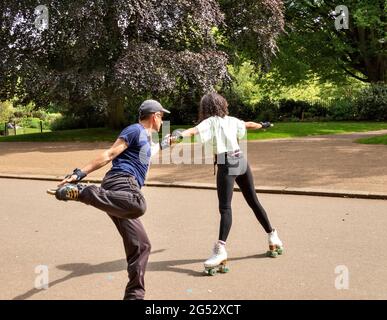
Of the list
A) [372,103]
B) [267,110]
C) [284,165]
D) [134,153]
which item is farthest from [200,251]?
[267,110]

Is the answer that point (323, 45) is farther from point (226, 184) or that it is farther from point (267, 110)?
point (226, 184)

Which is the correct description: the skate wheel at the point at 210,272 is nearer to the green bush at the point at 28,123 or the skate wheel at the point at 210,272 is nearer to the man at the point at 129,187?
the man at the point at 129,187

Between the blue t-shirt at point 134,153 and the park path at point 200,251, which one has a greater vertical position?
the blue t-shirt at point 134,153

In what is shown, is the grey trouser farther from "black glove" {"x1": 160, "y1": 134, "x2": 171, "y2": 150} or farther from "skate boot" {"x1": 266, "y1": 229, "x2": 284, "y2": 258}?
"skate boot" {"x1": 266, "y1": 229, "x2": 284, "y2": 258}

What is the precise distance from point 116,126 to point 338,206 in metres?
17.2

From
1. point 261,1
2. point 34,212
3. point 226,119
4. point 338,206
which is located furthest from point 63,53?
point 226,119

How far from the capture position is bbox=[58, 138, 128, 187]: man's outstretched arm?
3430 millimetres

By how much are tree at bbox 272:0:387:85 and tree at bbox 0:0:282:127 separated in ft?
27.2

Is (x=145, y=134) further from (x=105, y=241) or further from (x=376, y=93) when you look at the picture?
(x=376, y=93)

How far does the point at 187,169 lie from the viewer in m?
11.1

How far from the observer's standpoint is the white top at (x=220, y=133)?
4.54m

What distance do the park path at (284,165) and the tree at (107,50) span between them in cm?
250

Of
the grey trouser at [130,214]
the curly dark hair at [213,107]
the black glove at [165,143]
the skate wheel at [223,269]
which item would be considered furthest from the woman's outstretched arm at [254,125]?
the grey trouser at [130,214]

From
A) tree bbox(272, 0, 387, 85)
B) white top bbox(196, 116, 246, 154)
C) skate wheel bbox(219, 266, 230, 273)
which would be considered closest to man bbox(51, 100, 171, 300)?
white top bbox(196, 116, 246, 154)
